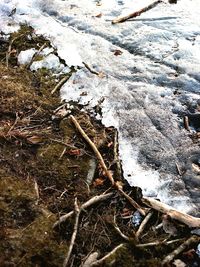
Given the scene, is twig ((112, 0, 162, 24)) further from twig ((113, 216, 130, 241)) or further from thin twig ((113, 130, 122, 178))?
twig ((113, 216, 130, 241))

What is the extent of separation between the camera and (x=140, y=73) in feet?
15.0

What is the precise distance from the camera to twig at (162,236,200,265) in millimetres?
2688

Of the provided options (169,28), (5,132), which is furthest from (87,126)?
(169,28)

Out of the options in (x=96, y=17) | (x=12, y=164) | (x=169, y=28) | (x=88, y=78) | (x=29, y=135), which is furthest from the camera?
(x=96, y=17)

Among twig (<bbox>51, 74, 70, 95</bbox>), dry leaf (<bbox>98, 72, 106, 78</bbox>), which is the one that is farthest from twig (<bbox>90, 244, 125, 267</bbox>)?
dry leaf (<bbox>98, 72, 106, 78</bbox>)

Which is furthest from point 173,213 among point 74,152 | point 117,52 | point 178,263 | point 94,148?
point 117,52

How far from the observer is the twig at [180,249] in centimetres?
269

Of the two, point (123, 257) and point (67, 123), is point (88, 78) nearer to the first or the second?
point (67, 123)

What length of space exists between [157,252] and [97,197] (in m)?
0.66

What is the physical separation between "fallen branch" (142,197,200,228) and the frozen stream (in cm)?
10

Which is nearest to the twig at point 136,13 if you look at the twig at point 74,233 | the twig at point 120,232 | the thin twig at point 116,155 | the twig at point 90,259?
the thin twig at point 116,155

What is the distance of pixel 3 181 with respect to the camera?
3.12m

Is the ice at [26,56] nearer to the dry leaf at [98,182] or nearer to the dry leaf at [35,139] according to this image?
the dry leaf at [35,139]

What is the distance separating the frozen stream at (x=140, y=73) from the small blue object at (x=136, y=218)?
0.24 metres
